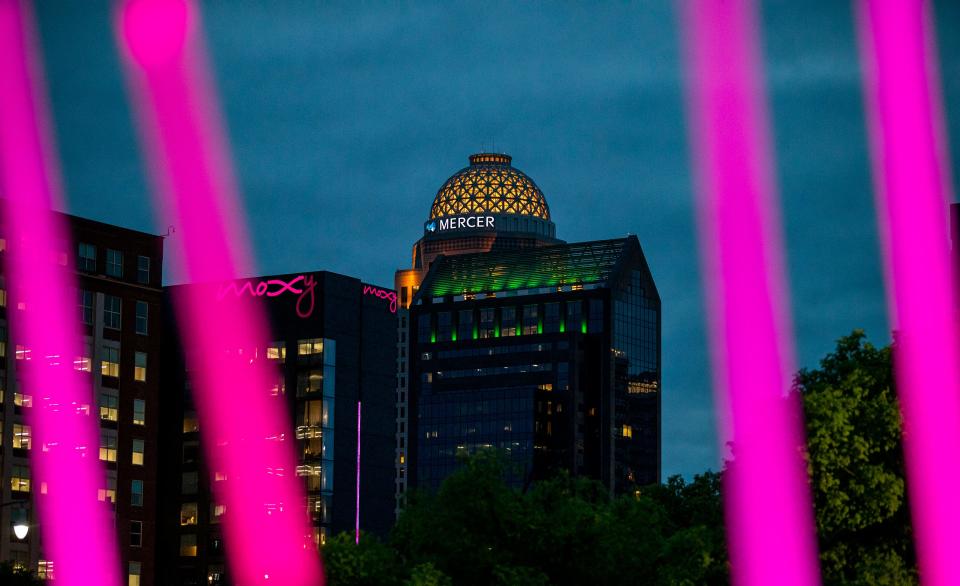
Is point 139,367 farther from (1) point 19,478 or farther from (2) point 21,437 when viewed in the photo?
(1) point 19,478

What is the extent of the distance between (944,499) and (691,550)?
11.7 metres

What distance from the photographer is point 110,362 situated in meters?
171

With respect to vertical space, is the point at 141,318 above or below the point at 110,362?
above

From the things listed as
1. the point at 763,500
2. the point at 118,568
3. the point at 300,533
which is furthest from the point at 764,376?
the point at 300,533

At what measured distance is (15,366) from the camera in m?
164

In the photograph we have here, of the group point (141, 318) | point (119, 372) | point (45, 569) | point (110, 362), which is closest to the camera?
point (45, 569)

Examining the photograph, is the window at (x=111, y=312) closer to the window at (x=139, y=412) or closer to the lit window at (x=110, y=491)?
the window at (x=139, y=412)

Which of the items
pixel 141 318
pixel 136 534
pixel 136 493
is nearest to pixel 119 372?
pixel 141 318

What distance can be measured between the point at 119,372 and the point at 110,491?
36.1 feet

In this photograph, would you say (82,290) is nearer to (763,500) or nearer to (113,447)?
(113,447)

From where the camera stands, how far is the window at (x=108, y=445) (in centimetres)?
16879

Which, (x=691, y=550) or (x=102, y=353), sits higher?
(x=102, y=353)

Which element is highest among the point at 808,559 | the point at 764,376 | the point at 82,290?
the point at 82,290

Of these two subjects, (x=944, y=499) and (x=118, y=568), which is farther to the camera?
(x=118, y=568)
